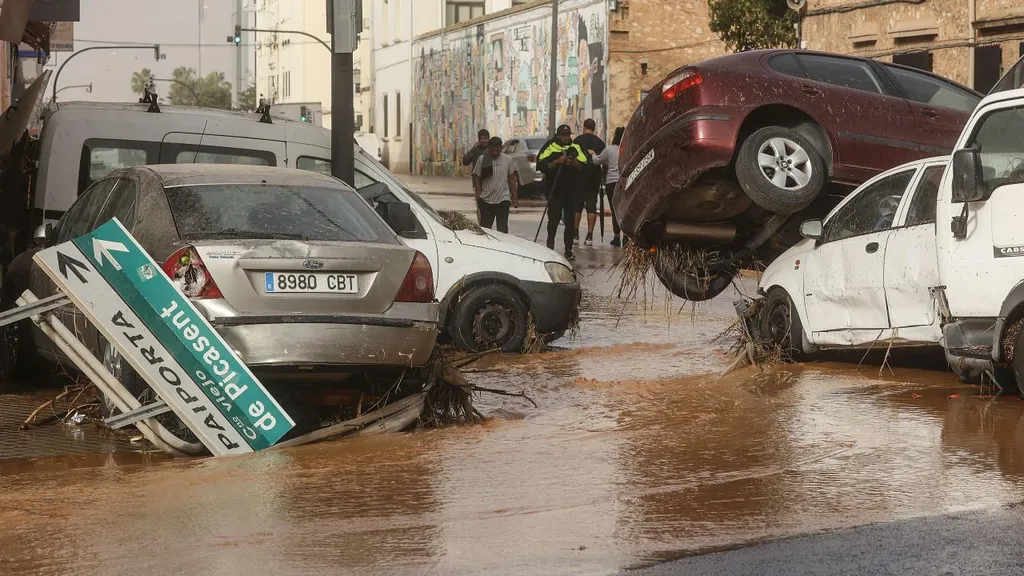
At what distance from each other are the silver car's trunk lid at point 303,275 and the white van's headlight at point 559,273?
13.9 feet

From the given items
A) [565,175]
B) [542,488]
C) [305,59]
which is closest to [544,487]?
[542,488]

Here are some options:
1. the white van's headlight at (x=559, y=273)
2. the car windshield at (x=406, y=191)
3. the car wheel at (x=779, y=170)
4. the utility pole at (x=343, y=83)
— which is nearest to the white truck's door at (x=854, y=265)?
the car wheel at (x=779, y=170)

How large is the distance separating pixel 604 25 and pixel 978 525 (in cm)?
4201

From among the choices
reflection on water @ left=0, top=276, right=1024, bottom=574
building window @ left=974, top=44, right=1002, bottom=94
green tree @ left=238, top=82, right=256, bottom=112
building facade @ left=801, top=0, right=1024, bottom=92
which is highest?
green tree @ left=238, top=82, right=256, bottom=112

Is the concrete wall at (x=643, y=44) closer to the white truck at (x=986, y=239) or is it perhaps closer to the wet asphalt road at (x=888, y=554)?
the white truck at (x=986, y=239)

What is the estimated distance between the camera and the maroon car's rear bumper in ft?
37.2

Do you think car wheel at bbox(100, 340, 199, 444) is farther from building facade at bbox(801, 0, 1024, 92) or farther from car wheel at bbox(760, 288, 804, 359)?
building facade at bbox(801, 0, 1024, 92)

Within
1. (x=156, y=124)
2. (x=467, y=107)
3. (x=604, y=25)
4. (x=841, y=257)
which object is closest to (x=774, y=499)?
(x=841, y=257)

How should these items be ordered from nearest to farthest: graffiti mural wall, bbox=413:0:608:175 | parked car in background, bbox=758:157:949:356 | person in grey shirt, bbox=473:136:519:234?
1. parked car in background, bbox=758:157:949:356
2. person in grey shirt, bbox=473:136:519:234
3. graffiti mural wall, bbox=413:0:608:175

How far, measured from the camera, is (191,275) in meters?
7.51

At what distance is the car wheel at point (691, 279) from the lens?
12414 mm

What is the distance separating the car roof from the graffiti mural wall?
35.6 metres

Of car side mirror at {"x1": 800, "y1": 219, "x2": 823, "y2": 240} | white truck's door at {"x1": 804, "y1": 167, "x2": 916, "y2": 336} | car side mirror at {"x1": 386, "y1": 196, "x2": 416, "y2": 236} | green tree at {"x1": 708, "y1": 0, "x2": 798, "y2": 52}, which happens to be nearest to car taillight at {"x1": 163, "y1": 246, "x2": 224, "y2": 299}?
car side mirror at {"x1": 386, "y1": 196, "x2": 416, "y2": 236}

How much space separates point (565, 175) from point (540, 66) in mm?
30280
